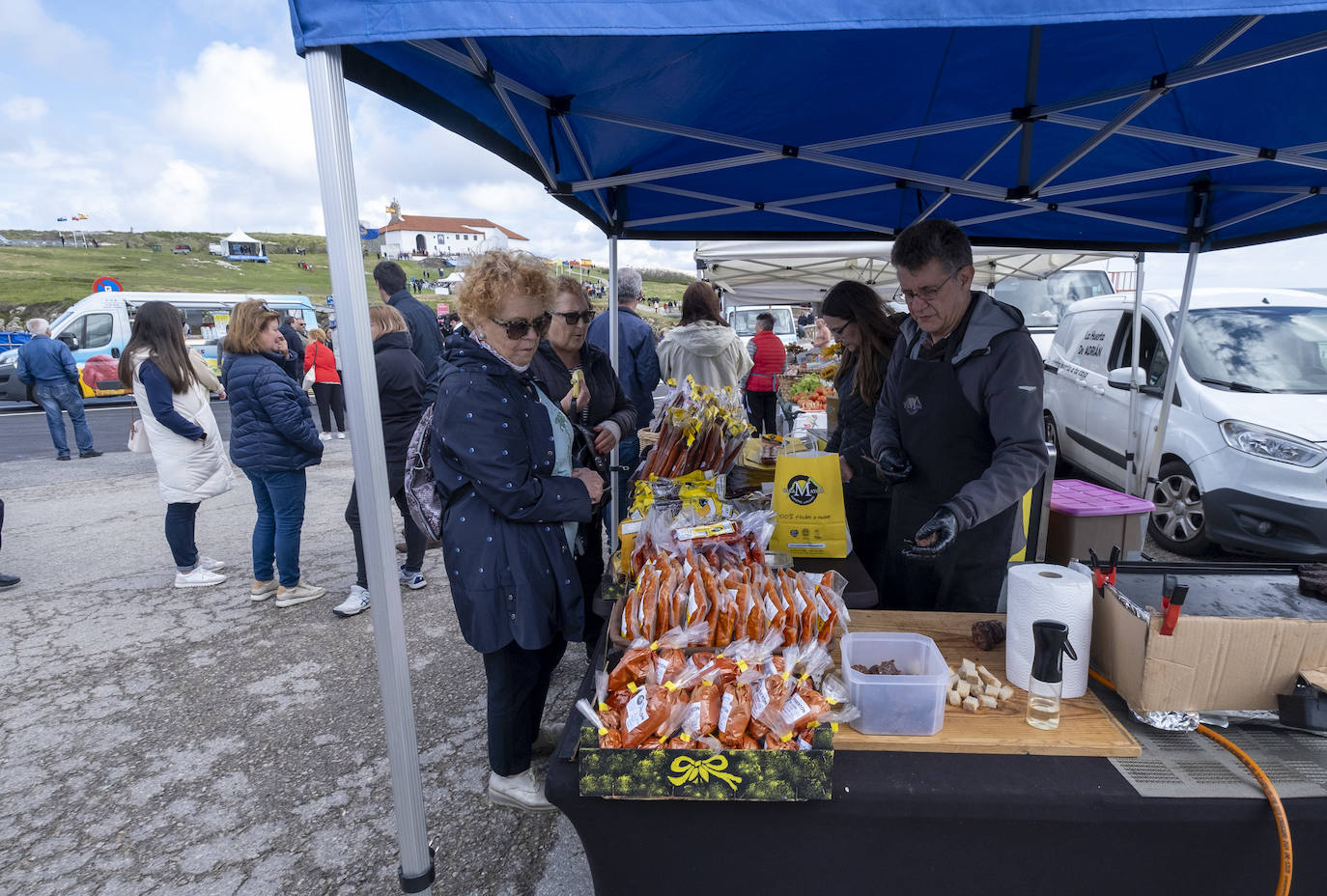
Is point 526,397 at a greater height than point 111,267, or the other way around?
point 111,267

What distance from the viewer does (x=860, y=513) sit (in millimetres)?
3480

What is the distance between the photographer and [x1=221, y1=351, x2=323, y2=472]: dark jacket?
3.74 m

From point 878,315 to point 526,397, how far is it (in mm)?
1961

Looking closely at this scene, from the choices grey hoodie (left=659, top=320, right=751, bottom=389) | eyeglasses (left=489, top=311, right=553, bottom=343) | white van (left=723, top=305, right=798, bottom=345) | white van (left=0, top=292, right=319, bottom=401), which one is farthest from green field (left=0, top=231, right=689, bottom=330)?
eyeglasses (left=489, top=311, right=553, bottom=343)

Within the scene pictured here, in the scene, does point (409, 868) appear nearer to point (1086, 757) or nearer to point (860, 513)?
point (1086, 757)

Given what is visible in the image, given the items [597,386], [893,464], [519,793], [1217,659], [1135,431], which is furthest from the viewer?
[1135,431]

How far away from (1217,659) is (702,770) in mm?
1070

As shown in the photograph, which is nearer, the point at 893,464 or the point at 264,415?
the point at 893,464

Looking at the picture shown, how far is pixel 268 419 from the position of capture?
3.83m

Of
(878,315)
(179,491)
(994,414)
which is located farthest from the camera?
(179,491)

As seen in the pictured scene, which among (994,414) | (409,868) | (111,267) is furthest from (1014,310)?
(111,267)

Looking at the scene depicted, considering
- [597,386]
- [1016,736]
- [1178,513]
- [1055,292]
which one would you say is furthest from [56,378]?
[1055,292]

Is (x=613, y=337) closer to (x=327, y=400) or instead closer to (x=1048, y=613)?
(x=1048, y=613)

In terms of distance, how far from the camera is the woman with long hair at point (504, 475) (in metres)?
1.88
